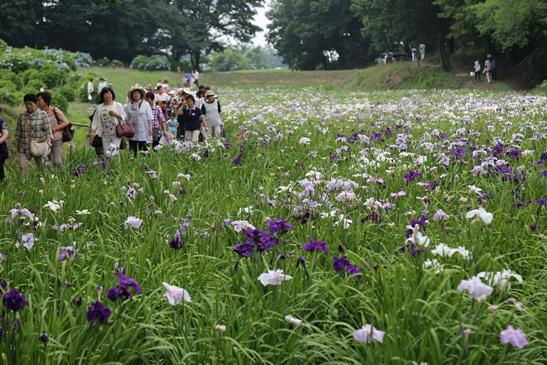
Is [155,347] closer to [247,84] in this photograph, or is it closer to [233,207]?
[233,207]

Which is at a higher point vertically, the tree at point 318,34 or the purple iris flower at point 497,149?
the tree at point 318,34

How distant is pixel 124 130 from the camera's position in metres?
8.68

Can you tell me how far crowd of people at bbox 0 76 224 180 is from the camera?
7992 millimetres

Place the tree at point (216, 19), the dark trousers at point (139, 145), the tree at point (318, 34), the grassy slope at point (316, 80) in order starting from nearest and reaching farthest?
the dark trousers at point (139, 145) < the grassy slope at point (316, 80) < the tree at point (318, 34) < the tree at point (216, 19)

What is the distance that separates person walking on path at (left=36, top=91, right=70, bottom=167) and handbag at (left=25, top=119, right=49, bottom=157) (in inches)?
16.9

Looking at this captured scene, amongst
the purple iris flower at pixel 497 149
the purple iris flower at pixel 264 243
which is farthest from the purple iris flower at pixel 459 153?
the purple iris flower at pixel 264 243

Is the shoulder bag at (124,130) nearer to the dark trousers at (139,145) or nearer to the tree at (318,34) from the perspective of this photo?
the dark trousers at (139,145)

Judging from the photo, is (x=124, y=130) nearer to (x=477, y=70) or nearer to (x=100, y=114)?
(x=100, y=114)

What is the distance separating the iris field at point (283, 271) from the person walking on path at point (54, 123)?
208cm

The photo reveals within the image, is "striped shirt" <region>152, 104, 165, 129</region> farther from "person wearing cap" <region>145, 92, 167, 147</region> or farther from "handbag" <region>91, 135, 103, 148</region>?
"handbag" <region>91, 135, 103, 148</region>

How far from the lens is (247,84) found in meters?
47.0

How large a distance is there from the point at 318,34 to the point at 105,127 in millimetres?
57065

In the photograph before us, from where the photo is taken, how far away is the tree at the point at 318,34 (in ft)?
201

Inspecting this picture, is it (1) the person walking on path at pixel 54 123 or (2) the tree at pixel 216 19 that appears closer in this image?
(1) the person walking on path at pixel 54 123
